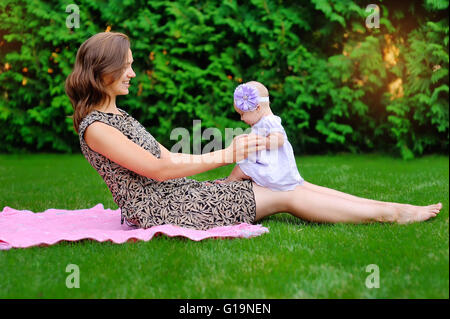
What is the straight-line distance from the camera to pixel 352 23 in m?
7.13

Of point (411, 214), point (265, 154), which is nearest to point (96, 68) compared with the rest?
point (265, 154)

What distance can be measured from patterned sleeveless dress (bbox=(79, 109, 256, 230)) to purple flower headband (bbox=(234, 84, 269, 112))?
519 mm

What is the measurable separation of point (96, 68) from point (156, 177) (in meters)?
0.73

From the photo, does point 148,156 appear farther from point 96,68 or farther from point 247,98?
point 247,98

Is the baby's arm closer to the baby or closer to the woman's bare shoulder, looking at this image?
the baby

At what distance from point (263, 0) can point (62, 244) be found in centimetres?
513

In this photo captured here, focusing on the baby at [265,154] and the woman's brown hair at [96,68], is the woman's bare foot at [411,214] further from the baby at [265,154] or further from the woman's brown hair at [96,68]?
the woman's brown hair at [96,68]

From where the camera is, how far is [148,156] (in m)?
2.98

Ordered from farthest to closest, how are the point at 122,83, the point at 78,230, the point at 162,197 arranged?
1. the point at 78,230
2. the point at 162,197
3. the point at 122,83

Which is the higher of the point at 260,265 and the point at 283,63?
the point at 283,63

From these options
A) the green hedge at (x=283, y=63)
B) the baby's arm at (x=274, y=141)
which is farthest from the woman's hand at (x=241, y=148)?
the green hedge at (x=283, y=63)

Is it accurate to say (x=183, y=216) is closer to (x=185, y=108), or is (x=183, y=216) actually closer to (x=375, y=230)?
(x=375, y=230)
